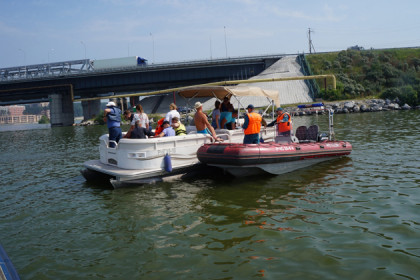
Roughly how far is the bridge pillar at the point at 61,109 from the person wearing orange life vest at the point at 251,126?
218 feet

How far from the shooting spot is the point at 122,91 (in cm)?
7781

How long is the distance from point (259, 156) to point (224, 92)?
3.66 meters

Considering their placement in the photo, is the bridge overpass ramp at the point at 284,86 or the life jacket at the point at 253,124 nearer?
the life jacket at the point at 253,124

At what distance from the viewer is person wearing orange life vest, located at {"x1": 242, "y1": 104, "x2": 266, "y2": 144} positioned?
10430 mm

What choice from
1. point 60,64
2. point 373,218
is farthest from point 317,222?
point 60,64

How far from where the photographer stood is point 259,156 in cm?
982

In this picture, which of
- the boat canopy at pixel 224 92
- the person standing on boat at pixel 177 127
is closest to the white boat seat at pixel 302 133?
the boat canopy at pixel 224 92

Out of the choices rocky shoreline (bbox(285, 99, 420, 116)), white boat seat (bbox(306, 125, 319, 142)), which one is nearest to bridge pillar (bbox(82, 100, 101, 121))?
rocky shoreline (bbox(285, 99, 420, 116))

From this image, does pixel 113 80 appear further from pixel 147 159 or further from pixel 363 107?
pixel 147 159

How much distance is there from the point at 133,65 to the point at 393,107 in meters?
49.8

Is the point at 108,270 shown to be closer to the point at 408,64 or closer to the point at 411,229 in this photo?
the point at 411,229

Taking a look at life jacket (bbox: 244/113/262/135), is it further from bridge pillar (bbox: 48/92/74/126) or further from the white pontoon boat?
bridge pillar (bbox: 48/92/74/126)

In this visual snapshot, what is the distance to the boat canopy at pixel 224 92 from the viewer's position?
1167cm

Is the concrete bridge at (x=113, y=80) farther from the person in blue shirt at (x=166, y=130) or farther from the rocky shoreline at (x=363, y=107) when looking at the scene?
the person in blue shirt at (x=166, y=130)
